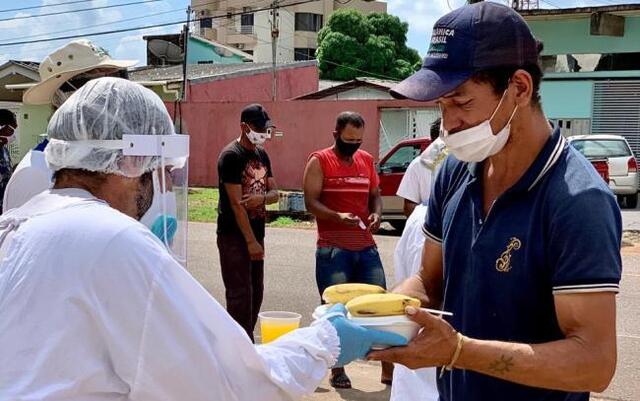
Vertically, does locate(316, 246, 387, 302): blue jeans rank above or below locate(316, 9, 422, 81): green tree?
below

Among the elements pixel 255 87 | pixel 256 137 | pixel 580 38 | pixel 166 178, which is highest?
pixel 580 38

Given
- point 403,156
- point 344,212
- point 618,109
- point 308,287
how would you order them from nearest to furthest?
point 344,212 → point 308,287 → point 403,156 → point 618,109

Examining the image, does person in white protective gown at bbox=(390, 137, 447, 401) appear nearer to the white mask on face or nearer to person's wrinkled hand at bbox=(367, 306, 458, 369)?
the white mask on face

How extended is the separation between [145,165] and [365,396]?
3839 mm

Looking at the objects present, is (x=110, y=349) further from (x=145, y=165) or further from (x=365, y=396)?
(x=365, y=396)

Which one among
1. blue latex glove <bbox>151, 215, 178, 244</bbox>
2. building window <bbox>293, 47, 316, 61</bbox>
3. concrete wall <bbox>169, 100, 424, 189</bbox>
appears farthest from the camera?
building window <bbox>293, 47, 316, 61</bbox>

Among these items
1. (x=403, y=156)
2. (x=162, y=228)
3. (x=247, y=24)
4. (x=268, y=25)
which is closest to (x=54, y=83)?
(x=162, y=228)

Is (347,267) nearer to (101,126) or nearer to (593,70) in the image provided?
(101,126)

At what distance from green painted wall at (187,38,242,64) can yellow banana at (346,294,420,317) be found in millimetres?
37217

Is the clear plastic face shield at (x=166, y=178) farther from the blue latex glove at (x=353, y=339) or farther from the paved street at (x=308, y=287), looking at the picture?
the paved street at (x=308, y=287)

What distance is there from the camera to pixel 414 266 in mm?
4262

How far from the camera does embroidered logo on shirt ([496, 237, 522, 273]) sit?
208 cm

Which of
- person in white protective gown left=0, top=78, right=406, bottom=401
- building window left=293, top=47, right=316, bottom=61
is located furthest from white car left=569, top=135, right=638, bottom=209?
building window left=293, top=47, right=316, bottom=61

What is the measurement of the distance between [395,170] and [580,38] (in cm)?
938
